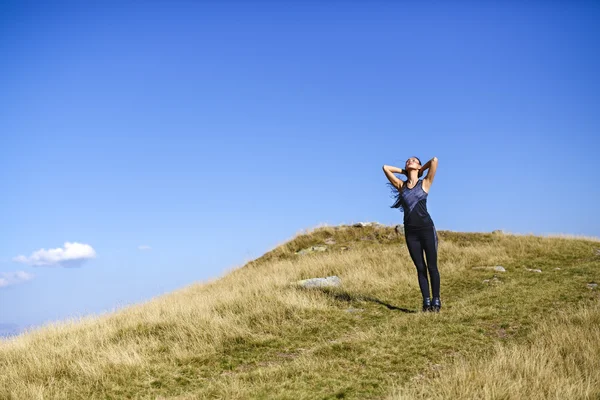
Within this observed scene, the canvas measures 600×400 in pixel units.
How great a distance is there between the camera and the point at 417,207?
Result: 10078 millimetres

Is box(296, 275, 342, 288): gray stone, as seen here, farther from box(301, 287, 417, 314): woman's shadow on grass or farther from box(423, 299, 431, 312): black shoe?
box(423, 299, 431, 312): black shoe

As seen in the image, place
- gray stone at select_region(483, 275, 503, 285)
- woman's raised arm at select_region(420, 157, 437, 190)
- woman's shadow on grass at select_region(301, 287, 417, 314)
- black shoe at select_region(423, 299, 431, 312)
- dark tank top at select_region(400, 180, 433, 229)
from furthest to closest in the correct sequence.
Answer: gray stone at select_region(483, 275, 503, 285), woman's shadow on grass at select_region(301, 287, 417, 314), black shoe at select_region(423, 299, 431, 312), dark tank top at select_region(400, 180, 433, 229), woman's raised arm at select_region(420, 157, 437, 190)

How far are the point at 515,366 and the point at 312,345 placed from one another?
379 centimetres

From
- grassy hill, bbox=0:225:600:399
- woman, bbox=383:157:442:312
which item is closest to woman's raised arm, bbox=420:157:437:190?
woman, bbox=383:157:442:312

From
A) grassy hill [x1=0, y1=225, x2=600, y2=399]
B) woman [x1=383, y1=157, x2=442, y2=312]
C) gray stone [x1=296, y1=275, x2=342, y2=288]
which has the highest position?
woman [x1=383, y1=157, x2=442, y2=312]

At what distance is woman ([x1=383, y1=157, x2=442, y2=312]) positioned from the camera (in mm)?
10078

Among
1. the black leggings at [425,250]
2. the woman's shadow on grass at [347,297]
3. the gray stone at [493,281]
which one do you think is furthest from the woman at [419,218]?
the gray stone at [493,281]

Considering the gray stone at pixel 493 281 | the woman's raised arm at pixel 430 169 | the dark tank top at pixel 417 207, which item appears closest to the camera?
the woman's raised arm at pixel 430 169

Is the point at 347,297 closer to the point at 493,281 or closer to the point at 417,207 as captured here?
the point at 417,207

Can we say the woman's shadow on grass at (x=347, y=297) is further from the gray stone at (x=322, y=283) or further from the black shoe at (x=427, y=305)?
the black shoe at (x=427, y=305)

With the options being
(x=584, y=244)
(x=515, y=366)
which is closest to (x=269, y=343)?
(x=515, y=366)

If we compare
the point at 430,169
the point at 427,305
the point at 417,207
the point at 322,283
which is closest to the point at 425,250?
the point at 417,207

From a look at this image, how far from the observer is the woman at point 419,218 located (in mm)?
10078

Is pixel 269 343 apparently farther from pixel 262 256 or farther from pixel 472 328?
pixel 262 256
